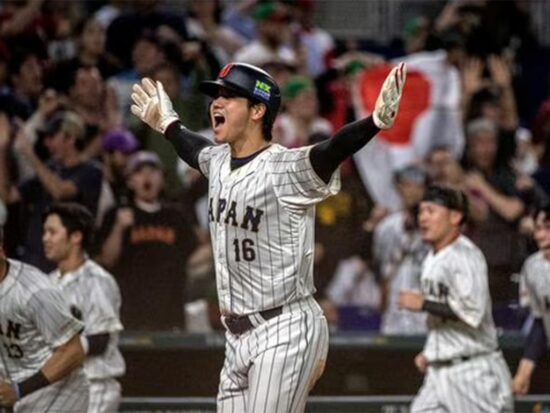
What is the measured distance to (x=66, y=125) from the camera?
9.94 meters

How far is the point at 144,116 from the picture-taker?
691cm

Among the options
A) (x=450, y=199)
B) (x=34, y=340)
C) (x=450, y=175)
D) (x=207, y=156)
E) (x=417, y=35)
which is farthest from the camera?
(x=417, y=35)

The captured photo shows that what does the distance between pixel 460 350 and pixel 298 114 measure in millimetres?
3105

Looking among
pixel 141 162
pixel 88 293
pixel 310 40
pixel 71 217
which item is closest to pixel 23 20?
pixel 141 162

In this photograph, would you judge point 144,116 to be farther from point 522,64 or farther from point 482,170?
point 522,64

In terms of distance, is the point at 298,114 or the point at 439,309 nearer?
the point at 439,309

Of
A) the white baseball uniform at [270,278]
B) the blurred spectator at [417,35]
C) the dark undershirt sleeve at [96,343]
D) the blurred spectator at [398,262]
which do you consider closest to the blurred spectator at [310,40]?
the blurred spectator at [417,35]

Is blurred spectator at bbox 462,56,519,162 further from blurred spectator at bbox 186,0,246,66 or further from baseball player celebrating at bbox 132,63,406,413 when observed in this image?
baseball player celebrating at bbox 132,63,406,413

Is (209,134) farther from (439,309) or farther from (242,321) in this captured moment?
(242,321)

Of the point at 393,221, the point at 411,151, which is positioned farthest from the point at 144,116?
the point at 411,151

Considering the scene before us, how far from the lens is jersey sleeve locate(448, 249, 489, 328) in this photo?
8234 millimetres

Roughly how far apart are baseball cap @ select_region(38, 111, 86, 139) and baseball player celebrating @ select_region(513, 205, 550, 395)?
123 inches

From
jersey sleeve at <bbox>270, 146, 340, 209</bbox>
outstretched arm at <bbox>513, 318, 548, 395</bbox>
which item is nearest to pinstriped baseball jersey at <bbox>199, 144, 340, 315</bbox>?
jersey sleeve at <bbox>270, 146, 340, 209</bbox>

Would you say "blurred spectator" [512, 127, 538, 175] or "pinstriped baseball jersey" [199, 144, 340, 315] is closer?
"pinstriped baseball jersey" [199, 144, 340, 315]
